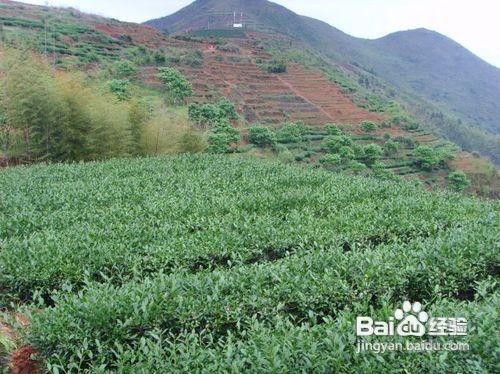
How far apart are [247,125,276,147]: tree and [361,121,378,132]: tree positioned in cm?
1315

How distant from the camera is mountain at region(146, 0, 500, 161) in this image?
90.1 metres

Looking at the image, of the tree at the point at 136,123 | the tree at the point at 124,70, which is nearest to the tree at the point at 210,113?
the tree at the point at 124,70

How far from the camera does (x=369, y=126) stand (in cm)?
4466

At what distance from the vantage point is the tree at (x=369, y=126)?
1752 inches

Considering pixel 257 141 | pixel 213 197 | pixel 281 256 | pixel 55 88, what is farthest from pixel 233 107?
pixel 281 256

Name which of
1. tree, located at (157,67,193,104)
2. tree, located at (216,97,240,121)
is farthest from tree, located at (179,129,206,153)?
tree, located at (157,67,193,104)

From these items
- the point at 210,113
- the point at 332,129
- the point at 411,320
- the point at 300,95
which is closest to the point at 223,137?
the point at 210,113

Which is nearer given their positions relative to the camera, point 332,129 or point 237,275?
point 237,275

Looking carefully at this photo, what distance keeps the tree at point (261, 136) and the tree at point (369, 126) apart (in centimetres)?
1315

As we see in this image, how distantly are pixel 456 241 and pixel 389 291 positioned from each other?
5.72 feet

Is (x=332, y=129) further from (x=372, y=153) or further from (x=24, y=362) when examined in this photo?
(x=24, y=362)

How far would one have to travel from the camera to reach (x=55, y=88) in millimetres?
15133

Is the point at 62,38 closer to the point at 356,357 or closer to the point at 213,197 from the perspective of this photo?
the point at 213,197
